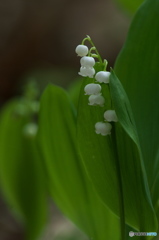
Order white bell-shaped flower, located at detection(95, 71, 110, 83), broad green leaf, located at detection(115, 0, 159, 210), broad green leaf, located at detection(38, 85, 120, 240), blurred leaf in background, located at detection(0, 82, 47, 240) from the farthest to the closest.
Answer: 1. blurred leaf in background, located at detection(0, 82, 47, 240)
2. broad green leaf, located at detection(38, 85, 120, 240)
3. broad green leaf, located at detection(115, 0, 159, 210)
4. white bell-shaped flower, located at detection(95, 71, 110, 83)

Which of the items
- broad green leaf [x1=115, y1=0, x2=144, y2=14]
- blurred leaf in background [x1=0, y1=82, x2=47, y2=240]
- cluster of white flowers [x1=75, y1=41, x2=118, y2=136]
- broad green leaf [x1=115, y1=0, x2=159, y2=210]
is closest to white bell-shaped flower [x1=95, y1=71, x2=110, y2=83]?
cluster of white flowers [x1=75, y1=41, x2=118, y2=136]

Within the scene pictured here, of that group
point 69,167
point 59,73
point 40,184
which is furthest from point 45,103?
point 59,73

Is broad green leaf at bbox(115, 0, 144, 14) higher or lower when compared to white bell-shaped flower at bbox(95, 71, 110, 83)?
higher

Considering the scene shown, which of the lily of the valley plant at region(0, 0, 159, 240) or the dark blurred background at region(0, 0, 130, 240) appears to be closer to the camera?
the lily of the valley plant at region(0, 0, 159, 240)

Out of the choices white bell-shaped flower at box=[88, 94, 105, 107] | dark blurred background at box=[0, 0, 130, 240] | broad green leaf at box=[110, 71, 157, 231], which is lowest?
dark blurred background at box=[0, 0, 130, 240]

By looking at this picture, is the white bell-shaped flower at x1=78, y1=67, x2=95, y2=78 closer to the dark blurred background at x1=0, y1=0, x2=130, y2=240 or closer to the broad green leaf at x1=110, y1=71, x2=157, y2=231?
the broad green leaf at x1=110, y1=71, x2=157, y2=231

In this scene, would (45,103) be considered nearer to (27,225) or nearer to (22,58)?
(27,225)
